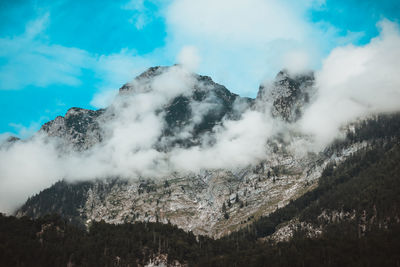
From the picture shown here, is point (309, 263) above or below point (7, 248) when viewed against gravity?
below

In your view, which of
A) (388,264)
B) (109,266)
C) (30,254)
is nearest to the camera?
(388,264)

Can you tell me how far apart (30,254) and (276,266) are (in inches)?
5619

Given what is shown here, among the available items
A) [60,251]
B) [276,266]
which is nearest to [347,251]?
[276,266]

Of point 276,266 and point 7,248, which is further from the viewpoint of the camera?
point 276,266

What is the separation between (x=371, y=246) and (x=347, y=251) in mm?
13830

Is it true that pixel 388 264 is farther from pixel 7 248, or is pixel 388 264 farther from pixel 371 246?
pixel 7 248

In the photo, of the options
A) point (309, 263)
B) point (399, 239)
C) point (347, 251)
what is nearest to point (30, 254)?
point (309, 263)

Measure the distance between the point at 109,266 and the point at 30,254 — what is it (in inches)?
1775

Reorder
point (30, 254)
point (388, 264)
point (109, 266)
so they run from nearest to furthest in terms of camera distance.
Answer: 1. point (388, 264)
2. point (30, 254)
3. point (109, 266)

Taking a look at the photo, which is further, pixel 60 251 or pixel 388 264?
pixel 60 251

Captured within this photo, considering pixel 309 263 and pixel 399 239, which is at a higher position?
pixel 399 239

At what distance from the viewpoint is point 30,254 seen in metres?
186

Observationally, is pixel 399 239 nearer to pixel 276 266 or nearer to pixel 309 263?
pixel 309 263

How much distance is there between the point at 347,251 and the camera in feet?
641
